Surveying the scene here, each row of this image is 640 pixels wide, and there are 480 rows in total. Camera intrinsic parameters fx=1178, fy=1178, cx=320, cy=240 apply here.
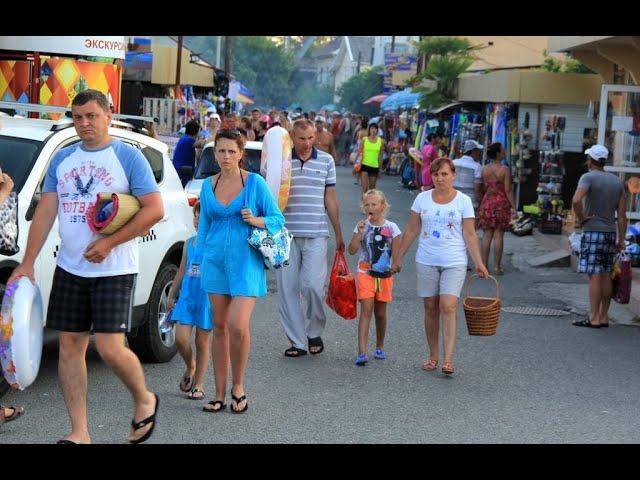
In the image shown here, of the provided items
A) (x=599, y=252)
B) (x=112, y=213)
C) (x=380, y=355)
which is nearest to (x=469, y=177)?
(x=599, y=252)

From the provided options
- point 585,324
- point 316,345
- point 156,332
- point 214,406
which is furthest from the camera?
point 585,324

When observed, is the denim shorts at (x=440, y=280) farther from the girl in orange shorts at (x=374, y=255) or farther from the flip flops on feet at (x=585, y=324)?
the flip flops on feet at (x=585, y=324)

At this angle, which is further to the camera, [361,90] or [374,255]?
[361,90]

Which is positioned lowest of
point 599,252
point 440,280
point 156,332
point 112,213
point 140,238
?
point 156,332

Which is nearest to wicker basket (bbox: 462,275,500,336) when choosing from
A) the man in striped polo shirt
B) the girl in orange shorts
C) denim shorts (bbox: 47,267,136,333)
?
the girl in orange shorts

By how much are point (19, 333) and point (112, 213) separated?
761mm

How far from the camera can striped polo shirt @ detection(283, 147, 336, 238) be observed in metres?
9.36

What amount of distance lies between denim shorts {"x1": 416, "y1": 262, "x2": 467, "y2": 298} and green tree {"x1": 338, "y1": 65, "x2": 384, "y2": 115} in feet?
242

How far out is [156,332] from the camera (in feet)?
28.6

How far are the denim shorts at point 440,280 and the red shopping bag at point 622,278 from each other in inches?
124

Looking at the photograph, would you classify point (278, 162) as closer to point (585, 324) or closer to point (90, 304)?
point (90, 304)

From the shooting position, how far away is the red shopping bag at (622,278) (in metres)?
11.6

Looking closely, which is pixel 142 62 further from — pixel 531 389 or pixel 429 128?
pixel 531 389

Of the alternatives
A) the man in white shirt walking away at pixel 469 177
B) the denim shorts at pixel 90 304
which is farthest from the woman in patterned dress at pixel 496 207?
the denim shorts at pixel 90 304
